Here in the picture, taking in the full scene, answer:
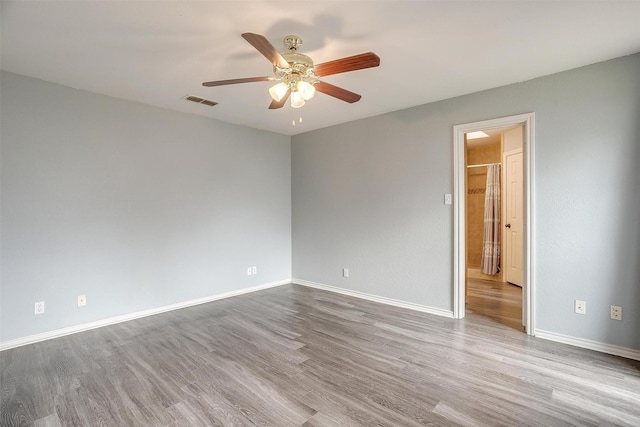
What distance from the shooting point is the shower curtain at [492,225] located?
540cm

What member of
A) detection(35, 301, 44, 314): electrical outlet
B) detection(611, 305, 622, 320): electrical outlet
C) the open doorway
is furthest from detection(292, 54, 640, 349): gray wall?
detection(35, 301, 44, 314): electrical outlet

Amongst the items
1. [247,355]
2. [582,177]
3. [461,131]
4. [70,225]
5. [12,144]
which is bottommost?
[247,355]

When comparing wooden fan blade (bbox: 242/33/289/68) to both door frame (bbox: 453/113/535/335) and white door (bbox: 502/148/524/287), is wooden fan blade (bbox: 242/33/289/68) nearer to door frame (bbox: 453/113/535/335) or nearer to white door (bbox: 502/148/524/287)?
door frame (bbox: 453/113/535/335)

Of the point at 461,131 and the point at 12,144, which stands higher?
the point at 461,131

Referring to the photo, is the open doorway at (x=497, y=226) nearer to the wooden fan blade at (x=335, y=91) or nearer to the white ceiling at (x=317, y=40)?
the white ceiling at (x=317, y=40)

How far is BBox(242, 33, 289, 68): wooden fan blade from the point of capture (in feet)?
5.38

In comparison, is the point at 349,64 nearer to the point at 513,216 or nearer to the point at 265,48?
the point at 265,48

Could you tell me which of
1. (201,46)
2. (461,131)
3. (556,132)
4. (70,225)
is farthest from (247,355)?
(556,132)

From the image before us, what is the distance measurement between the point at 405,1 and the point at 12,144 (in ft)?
11.4

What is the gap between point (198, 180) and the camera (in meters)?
4.04

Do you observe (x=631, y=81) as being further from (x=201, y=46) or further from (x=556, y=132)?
(x=201, y=46)

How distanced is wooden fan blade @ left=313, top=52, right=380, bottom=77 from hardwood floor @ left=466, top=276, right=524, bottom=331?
2.97m

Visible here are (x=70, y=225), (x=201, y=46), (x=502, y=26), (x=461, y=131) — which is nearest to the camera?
(x=502, y=26)

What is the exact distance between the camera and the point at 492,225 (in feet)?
18.0
